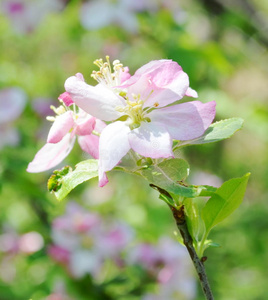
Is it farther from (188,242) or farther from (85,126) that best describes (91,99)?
(188,242)

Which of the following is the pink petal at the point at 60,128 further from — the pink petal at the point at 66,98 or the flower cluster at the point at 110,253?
the flower cluster at the point at 110,253

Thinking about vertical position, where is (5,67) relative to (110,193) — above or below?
above

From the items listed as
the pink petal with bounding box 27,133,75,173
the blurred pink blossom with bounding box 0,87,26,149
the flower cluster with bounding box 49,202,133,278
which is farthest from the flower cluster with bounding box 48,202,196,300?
the pink petal with bounding box 27,133,75,173

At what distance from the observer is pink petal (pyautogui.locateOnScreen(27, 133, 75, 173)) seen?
642 millimetres

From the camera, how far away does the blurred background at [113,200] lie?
61.9 inches

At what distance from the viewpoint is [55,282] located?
1.55 metres

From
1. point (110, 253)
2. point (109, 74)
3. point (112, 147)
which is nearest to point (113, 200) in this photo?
point (110, 253)

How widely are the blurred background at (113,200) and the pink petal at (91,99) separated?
70 cm

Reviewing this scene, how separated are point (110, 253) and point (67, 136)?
106cm

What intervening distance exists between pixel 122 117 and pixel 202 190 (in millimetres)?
133

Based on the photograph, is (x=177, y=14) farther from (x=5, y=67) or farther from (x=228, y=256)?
(x=228, y=256)

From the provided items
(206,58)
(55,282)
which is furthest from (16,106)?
(206,58)

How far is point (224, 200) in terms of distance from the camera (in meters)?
0.58

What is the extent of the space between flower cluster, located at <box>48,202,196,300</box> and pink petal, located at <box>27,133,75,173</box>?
3.14ft
